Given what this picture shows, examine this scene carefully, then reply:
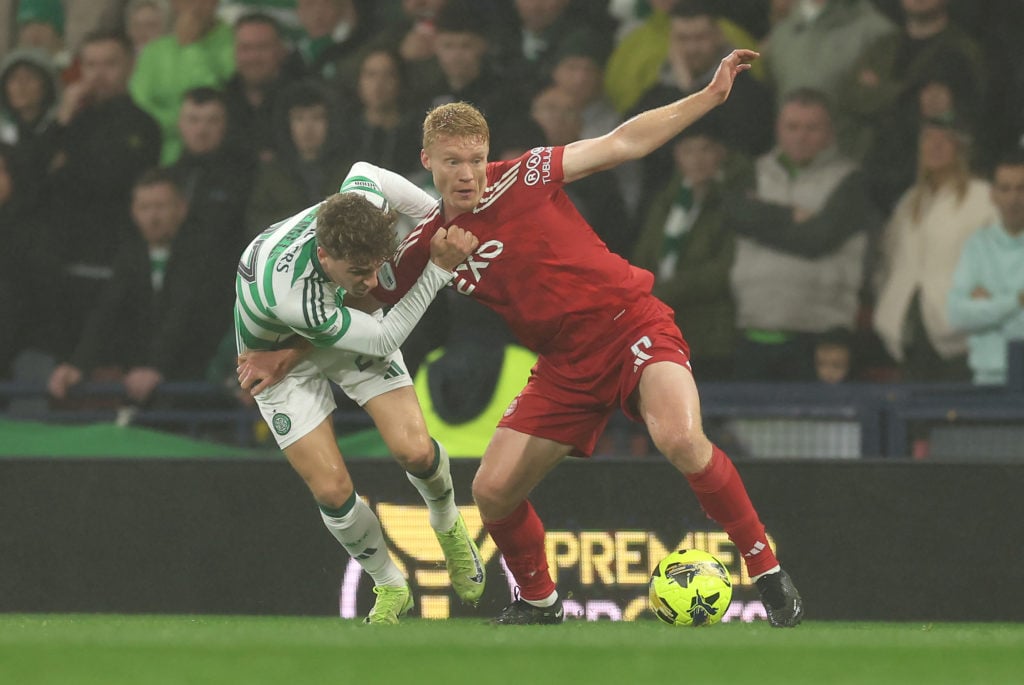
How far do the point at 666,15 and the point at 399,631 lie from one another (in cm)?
517

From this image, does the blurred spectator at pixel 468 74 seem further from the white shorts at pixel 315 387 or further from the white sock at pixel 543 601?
the white sock at pixel 543 601

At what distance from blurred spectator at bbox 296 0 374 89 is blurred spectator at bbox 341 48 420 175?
50 centimetres

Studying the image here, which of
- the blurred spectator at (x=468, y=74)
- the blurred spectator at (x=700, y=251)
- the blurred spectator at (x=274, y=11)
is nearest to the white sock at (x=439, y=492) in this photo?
the blurred spectator at (x=700, y=251)

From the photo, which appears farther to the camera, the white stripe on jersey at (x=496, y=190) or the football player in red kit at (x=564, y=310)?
the white stripe on jersey at (x=496, y=190)

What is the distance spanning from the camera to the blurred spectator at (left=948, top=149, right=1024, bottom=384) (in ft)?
30.7

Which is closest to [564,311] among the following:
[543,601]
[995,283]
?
[543,601]

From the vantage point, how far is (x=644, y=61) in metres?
10.4

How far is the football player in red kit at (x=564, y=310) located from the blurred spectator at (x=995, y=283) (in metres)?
3.03

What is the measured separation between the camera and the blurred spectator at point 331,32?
1103cm

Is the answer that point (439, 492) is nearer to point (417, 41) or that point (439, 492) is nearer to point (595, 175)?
point (595, 175)

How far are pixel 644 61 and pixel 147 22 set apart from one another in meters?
3.38

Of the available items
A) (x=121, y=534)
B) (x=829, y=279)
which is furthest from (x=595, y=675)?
(x=829, y=279)

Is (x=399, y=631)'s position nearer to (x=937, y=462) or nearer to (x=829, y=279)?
(x=937, y=462)

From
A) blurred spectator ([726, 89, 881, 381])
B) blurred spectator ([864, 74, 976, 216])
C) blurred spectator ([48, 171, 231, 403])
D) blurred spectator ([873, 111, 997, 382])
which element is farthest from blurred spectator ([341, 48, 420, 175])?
blurred spectator ([873, 111, 997, 382])
